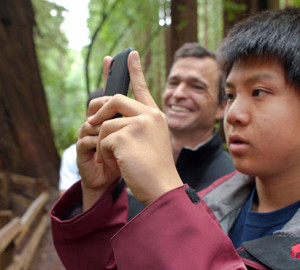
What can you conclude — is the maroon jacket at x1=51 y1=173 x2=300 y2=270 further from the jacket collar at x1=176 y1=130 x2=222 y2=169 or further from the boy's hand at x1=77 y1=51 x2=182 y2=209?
the jacket collar at x1=176 y1=130 x2=222 y2=169

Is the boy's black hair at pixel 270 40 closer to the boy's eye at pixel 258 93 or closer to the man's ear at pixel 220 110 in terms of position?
the boy's eye at pixel 258 93

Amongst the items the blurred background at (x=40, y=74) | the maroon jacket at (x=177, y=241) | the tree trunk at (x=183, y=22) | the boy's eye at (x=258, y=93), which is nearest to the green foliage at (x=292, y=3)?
the blurred background at (x=40, y=74)

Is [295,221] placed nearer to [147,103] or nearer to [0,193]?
[147,103]

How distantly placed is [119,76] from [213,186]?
2.76ft

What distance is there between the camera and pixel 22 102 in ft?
23.1

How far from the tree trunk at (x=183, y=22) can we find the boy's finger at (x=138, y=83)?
11.7 ft

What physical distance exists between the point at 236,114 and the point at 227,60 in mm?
293

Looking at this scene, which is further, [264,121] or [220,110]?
[220,110]

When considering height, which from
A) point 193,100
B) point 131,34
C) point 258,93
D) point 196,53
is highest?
point 131,34

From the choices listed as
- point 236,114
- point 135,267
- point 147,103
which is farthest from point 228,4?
point 135,267

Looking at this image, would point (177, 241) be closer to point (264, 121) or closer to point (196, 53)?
point (264, 121)

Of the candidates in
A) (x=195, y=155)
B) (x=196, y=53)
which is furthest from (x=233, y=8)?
(x=195, y=155)

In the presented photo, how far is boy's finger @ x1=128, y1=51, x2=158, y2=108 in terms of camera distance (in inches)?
40.1

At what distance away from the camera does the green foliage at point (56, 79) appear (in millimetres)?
8354
